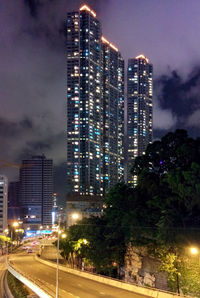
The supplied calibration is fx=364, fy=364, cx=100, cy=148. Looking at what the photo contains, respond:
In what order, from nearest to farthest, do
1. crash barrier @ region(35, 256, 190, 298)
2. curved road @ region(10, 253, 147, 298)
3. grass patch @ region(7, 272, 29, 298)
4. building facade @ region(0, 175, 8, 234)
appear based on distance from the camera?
crash barrier @ region(35, 256, 190, 298)
curved road @ region(10, 253, 147, 298)
grass patch @ region(7, 272, 29, 298)
building facade @ region(0, 175, 8, 234)

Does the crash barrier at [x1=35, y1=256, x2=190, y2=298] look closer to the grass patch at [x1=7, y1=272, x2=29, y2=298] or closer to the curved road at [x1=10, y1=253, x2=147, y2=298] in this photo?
the curved road at [x1=10, y1=253, x2=147, y2=298]

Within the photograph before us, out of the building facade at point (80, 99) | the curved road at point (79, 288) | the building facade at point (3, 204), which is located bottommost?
the curved road at point (79, 288)

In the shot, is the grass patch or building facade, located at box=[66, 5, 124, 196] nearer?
the grass patch

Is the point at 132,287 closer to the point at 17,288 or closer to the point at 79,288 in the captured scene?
the point at 79,288

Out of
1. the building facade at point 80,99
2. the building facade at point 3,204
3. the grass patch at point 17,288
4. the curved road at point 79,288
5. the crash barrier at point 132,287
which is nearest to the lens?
the crash barrier at point 132,287

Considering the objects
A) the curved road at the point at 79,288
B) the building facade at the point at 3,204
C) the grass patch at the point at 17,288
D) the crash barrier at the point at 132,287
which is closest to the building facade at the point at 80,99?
the building facade at the point at 3,204

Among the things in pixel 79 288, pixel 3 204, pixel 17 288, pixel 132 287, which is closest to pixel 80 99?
pixel 3 204

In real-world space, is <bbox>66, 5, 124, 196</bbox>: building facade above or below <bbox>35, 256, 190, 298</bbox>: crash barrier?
above

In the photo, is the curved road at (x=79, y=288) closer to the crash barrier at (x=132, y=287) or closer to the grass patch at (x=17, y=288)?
the crash barrier at (x=132, y=287)

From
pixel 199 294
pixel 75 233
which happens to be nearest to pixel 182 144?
pixel 199 294

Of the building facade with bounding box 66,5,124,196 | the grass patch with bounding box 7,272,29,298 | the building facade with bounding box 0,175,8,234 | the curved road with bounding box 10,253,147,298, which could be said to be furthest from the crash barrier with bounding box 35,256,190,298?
the building facade with bounding box 66,5,124,196

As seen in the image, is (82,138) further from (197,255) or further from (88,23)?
(197,255)
